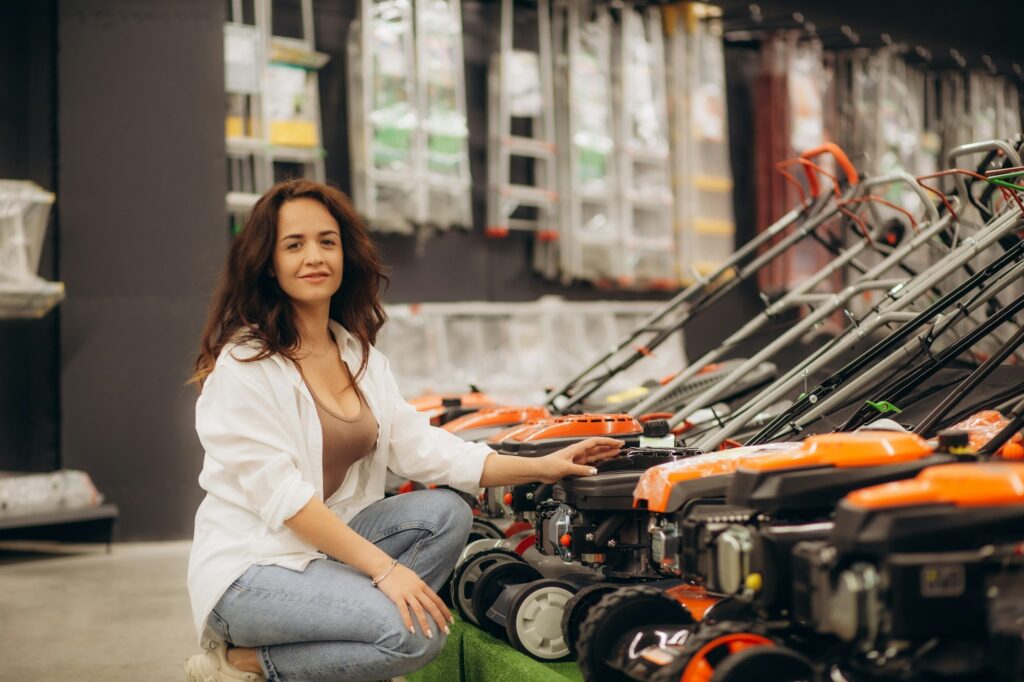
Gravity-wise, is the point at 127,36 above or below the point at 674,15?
below

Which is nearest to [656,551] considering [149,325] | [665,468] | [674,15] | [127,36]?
[665,468]

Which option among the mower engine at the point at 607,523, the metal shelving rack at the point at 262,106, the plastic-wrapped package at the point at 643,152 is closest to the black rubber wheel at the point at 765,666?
the mower engine at the point at 607,523

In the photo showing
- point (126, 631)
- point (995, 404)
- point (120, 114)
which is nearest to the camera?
point (995, 404)

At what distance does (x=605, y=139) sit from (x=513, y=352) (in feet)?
4.02

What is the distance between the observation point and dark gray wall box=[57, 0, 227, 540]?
4766 mm

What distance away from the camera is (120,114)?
189 inches

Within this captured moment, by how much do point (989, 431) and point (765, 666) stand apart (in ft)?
2.90

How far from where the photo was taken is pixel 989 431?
2.15m

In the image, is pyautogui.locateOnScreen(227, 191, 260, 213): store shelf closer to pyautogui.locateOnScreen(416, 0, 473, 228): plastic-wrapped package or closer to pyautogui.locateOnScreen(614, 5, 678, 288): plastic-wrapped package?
pyautogui.locateOnScreen(416, 0, 473, 228): plastic-wrapped package

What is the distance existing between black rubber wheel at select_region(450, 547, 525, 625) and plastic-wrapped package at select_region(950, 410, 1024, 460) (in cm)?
97

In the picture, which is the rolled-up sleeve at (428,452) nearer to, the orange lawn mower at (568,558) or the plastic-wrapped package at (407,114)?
the orange lawn mower at (568,558)

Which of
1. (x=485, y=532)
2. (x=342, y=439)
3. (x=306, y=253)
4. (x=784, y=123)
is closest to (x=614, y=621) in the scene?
(x=342, y=439)

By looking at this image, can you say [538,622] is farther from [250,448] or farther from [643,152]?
[643,152]

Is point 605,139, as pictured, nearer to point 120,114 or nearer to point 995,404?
point 120,114
